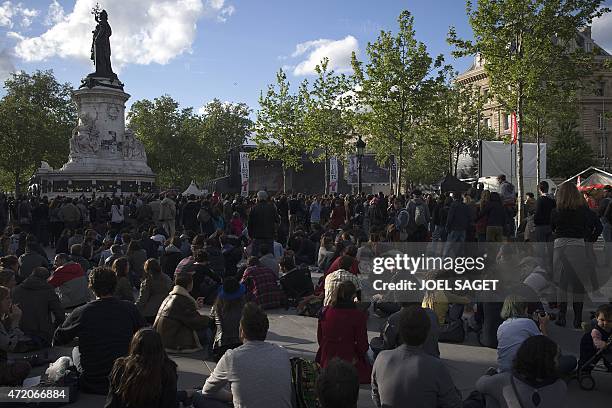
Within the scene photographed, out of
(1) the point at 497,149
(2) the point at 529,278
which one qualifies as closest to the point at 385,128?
(1) the point at 497,149

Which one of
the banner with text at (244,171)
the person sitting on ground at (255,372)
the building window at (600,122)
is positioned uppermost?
the building window at (600,122)

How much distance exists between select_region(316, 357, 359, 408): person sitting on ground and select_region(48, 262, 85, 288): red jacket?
7.30 m

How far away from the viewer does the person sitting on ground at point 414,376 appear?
400cm

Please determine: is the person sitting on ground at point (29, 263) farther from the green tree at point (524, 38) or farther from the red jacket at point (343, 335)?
the green tree at point (524, 38)

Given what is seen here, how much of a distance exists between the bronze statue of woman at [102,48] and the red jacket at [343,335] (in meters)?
37.5

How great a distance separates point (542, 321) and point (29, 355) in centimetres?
654

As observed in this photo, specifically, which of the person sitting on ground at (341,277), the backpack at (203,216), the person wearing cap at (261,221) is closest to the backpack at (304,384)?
the person sitting on ground at (341,277)

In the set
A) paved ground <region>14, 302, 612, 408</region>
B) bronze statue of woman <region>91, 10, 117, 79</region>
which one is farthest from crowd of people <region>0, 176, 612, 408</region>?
bronze statue of woman <region>91, 10, 117, 79</region>

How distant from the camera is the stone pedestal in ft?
120

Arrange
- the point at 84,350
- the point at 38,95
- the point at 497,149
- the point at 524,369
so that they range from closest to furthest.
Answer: the point at 524,369
the point at 84,350
the point at 497,149
the point at 38,95

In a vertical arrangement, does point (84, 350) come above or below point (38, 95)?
below

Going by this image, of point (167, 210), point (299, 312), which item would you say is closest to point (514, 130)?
point (167, 210)

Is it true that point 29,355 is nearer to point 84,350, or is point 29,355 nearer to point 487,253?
point 84,350

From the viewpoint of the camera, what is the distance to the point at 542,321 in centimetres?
657
